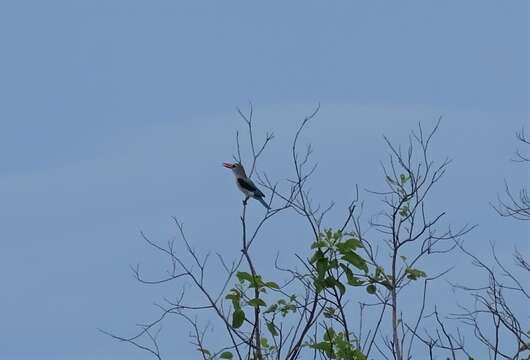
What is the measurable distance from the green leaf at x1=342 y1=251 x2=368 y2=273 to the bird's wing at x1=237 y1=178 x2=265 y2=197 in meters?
5.46

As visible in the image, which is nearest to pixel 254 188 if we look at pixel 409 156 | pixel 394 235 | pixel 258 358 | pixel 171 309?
pixel 409 156

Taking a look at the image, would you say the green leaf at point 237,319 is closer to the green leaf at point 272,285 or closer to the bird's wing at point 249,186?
the green leaf at point 272,285

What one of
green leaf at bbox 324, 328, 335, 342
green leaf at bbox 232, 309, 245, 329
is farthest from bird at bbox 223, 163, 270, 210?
green leaf at bbox 232, 309, 245, 329

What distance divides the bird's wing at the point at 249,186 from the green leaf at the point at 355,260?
17.9 feet

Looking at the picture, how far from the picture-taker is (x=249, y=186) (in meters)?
11.1

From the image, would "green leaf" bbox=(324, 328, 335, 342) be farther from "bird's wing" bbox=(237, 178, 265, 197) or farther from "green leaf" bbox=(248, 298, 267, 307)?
"bird's wing" bbox=(237, 178, 265, 197)

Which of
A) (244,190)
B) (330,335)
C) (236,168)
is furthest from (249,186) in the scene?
(330,335)

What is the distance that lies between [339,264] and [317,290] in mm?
180

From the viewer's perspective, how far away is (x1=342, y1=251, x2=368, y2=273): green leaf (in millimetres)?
5270

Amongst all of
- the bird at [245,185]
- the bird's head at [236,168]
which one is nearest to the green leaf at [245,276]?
the bird at [245,185]

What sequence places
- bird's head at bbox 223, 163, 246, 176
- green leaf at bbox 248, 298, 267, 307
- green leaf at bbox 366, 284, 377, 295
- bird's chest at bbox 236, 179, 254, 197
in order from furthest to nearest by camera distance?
1. bird's head at bbox 223, 163, 246, 176
2. bird's chest at bbox 236, 179, 254, 197
3. green leaf at bbox 366, 284, 377, 295
4. green leaf at bbox 248, 298, 267, 307

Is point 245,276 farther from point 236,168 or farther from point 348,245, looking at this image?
point 236,168

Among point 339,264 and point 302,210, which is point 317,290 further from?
point 302,210

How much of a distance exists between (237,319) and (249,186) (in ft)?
19.4
